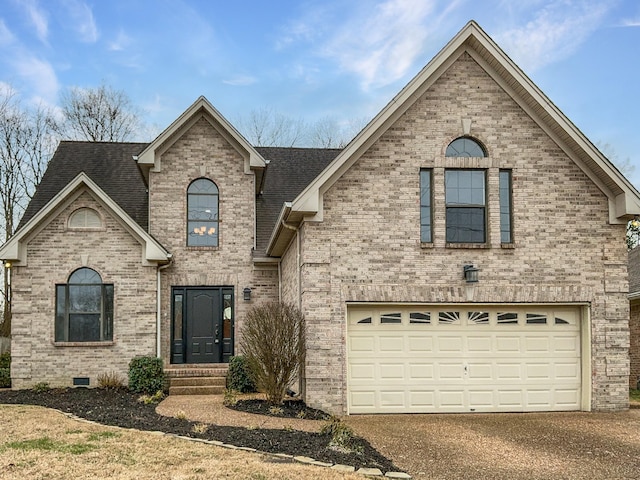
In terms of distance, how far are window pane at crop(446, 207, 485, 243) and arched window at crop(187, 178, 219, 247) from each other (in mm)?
7118

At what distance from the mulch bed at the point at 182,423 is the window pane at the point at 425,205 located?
3.98 metres

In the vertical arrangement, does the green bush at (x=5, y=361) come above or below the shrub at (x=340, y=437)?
below

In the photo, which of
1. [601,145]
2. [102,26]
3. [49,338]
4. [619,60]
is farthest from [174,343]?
[601,145]

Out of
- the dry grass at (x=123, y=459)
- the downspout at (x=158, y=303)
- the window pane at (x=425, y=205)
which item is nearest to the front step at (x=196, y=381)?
the downspout at (x=158, y=303)

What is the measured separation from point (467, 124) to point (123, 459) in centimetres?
877

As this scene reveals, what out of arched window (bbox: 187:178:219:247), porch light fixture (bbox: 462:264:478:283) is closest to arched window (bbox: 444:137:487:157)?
porch light fixture (bbox: 462:264:478:283)

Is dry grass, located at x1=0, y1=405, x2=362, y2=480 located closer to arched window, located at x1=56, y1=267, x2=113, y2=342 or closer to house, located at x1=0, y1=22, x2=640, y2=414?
house, located at x1=0, y1=22, x2=640, y2=414

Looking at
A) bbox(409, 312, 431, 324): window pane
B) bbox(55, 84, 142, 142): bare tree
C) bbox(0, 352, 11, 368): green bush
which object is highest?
bbox(55, 84, 142, 142): bare tree

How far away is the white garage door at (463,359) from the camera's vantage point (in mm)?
12328

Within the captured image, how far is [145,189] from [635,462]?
14.7 metres

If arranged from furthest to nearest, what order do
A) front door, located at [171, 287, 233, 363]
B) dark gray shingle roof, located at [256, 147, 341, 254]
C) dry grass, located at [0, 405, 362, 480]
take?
dark gray shingle roof, located at [256, 147, 341, 254] → front door, located at [171, 287, 233, 363] → dry grass, located at [0, 405, 362, 480]

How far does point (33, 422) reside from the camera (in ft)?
34.4

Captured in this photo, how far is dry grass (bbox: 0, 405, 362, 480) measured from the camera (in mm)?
7109

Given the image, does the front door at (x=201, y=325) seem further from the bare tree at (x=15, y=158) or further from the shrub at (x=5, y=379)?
the bare tree at (x=15, y=158)
